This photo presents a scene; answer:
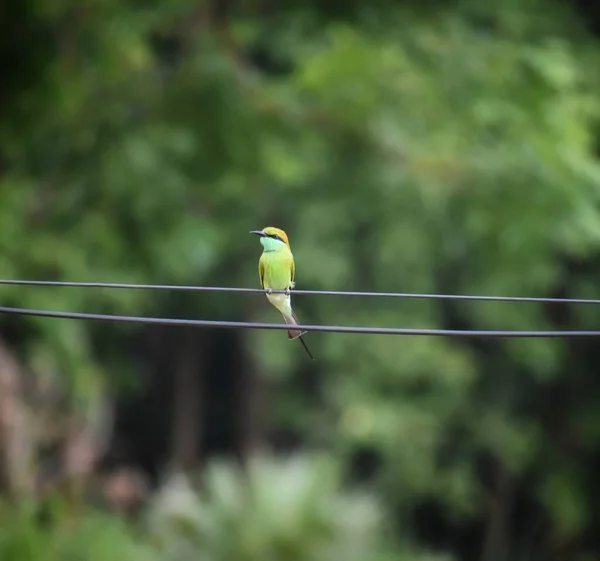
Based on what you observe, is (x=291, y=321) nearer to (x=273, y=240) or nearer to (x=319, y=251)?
(x=273, y=240)

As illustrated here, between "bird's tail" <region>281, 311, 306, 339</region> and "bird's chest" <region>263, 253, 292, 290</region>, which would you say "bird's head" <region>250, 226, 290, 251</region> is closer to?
"bird's chest" <region>263, 253, 292, 290</region>

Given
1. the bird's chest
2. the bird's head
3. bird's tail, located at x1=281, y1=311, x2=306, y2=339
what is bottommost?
bird's tail, located at x1=281, y1=311, x2=306, y2=339

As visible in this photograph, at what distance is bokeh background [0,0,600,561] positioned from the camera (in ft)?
19.1

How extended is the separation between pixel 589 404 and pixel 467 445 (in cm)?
125

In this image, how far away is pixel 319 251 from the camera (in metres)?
9.06

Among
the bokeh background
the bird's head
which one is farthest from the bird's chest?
the bokeh background

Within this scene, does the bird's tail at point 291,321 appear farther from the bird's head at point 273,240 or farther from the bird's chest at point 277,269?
the bird's head at point 273,240

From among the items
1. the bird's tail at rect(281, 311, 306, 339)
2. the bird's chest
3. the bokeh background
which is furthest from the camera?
the bokeh background

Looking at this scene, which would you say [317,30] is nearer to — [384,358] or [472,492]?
[384,358]

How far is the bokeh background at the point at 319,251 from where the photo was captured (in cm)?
581

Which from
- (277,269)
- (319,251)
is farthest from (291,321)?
(319,251)

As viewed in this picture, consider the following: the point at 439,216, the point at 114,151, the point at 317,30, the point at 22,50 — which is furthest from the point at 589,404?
the point at 22,50

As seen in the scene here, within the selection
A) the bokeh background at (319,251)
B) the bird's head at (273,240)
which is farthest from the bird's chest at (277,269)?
the bokeh background at (319,251)

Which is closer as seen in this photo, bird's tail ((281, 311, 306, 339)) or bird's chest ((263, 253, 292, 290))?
bird's tail ((281, 311, 306, 339))
